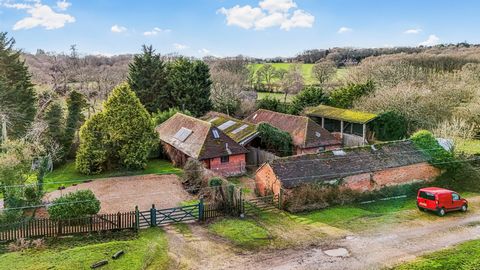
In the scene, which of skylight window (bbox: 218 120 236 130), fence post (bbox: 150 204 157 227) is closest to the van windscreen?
fence post (bbox: 150 204 157 227)

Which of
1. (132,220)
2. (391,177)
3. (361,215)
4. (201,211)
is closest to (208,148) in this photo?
(201,211)

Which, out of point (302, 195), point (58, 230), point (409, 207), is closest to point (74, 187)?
point (58, 230)

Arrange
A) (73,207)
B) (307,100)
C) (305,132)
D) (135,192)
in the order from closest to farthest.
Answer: (73,207), (135,192), (305,132), (307,100)

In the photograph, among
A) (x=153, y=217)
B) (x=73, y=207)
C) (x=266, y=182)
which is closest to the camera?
(x=73, y=207)

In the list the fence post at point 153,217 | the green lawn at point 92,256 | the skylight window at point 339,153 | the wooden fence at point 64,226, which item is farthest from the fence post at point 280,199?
the wooden fence at point 64,226

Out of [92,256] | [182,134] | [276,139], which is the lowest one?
[92,256]

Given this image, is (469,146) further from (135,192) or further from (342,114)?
(135,192)

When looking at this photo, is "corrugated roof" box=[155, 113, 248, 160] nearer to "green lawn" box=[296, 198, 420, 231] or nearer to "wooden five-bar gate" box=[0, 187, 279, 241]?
"wooden five-bar gate" box=[0, 187, 279, 241]
